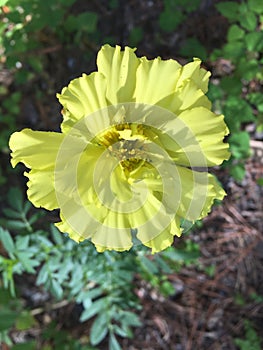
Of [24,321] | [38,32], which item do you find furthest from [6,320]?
[38,32]

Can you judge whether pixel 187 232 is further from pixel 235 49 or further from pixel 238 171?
pixel 235 49

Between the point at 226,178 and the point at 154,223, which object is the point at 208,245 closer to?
the point at 226,178

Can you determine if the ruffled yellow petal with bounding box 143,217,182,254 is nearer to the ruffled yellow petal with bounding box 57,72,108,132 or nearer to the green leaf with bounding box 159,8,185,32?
the ruffled yellow petal with bounding box 57,72,108,132

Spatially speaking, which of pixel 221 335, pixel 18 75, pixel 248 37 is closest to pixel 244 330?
pixel 221 335

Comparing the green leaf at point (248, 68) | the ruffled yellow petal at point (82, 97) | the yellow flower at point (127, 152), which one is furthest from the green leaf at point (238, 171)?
the ruffled yellow petal at point (82, 97)

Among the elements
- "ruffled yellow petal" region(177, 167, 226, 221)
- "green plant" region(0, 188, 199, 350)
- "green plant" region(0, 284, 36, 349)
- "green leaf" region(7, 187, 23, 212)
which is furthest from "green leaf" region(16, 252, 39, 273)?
"ruffled yellow petal" region(177, 167, 226, 221)
